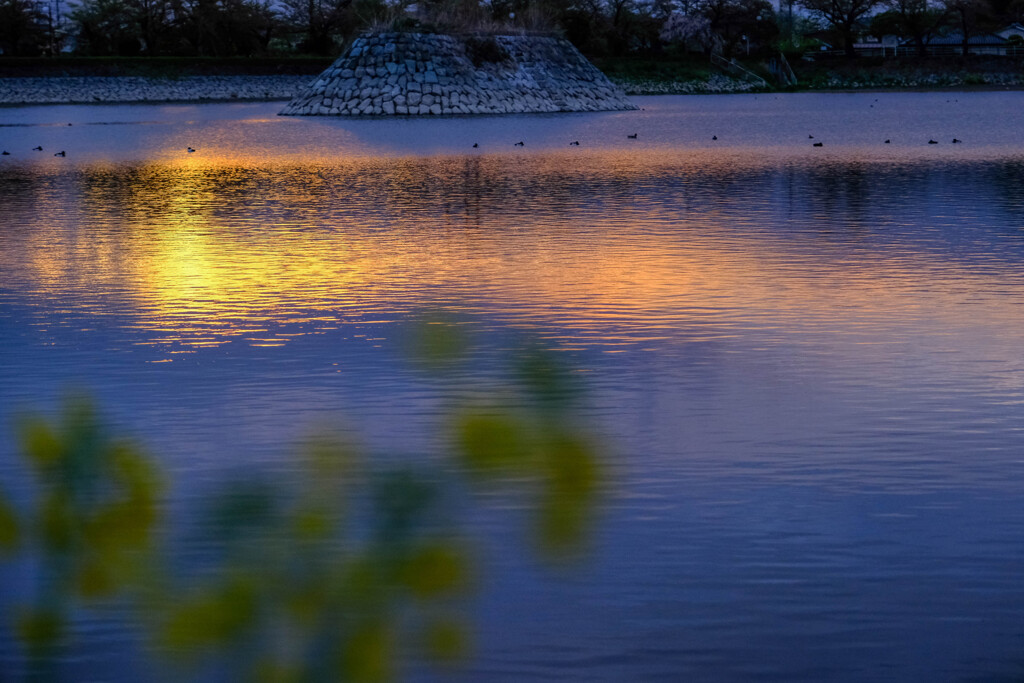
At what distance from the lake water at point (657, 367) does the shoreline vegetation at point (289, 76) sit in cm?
5822

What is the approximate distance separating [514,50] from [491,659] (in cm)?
6409

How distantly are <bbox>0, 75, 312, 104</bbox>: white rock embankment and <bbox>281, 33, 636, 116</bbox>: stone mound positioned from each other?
1958 cm

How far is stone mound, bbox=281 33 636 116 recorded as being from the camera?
6112 centimetres

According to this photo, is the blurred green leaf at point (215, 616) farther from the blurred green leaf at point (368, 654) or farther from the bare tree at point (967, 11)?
the bare tree at point (967, 11)

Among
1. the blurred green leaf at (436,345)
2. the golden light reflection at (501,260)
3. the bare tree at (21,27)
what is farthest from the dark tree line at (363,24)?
the blurred green leaf at (436,345)

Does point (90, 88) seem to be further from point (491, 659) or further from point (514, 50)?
point (491, 659)

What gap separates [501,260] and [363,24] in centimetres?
7855

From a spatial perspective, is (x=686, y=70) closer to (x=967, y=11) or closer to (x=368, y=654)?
(x=967, y=11)

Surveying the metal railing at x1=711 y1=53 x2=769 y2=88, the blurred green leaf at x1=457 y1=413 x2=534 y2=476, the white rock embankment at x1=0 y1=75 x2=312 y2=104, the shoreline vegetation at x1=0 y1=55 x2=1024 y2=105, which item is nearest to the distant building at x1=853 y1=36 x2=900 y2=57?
the shoreline vegetation at x1=0 y1=55 x2=1024 y2=105

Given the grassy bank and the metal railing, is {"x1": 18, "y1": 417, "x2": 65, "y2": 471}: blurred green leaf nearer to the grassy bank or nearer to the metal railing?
the grassy bank

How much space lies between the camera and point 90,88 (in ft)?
258

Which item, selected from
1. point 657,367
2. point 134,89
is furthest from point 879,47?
point 657,367

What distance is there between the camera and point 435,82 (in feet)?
202

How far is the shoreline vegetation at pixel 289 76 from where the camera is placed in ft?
258
